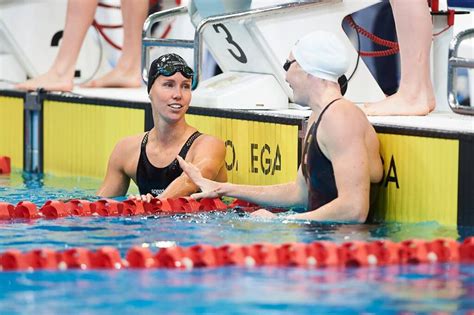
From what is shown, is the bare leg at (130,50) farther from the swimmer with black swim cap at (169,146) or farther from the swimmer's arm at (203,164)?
the swimmer's arm at (203,164)

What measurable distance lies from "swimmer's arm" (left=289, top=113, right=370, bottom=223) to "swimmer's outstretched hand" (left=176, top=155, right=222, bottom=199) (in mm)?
533

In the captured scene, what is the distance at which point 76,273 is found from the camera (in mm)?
4207

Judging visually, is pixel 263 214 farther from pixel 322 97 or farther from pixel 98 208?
pixel 98 208

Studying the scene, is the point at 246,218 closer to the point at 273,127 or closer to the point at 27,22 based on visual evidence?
the point at 273,127

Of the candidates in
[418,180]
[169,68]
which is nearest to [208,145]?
[169,68]

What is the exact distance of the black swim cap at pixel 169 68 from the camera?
5.97 meters

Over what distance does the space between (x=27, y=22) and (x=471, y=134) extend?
4605 millimetres

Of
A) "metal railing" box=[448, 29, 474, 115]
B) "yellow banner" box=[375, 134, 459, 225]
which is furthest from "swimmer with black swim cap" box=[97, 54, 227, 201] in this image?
"metal railing" box=[448, 29, 474, 115]

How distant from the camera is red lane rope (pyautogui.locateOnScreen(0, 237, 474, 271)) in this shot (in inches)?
169

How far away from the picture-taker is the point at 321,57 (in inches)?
208

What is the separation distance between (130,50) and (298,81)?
2.83 metres

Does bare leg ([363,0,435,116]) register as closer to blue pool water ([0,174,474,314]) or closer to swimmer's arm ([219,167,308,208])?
swimmer's arm ([219,167,308,208])

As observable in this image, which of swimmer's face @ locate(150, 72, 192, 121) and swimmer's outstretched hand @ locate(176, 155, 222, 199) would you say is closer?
swimmer's outstretched hand @ locate(176, 155, 222, 199)

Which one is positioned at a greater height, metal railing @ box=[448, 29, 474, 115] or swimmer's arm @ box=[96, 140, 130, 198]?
metal railing @ box=[448, 29, 474, 115]
